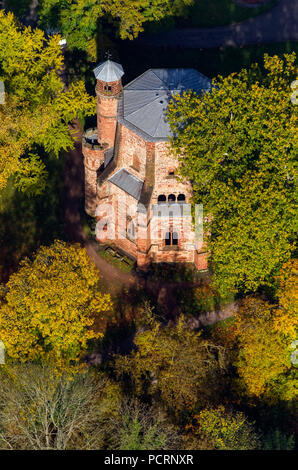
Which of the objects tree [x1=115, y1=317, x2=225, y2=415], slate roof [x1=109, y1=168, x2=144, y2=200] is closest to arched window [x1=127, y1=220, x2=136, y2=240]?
slate roof [x1=109, y1=168, x2=144, y2=200]

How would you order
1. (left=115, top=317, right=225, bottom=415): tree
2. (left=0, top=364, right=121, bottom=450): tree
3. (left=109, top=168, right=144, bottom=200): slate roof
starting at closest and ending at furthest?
(left=0, top=364, right=121, bottom=450): tree < (left=115, top=317, right=225, bottom=415): tree < (left=109, top=168, right=144, bottom=200): slate roof

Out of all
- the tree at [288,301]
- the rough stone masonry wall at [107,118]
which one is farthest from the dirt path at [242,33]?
the tree at [288,301]

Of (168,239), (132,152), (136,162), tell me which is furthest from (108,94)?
(168,239)

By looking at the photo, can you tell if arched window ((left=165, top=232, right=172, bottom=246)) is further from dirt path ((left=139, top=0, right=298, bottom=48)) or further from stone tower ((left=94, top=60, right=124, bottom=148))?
dirt path ((left=139, top=0, right=298, bottom=48))

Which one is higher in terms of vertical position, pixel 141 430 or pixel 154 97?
pixel 154 97

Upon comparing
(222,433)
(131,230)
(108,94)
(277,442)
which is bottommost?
(277,442)

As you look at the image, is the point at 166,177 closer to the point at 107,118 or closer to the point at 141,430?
the point at 107,118
